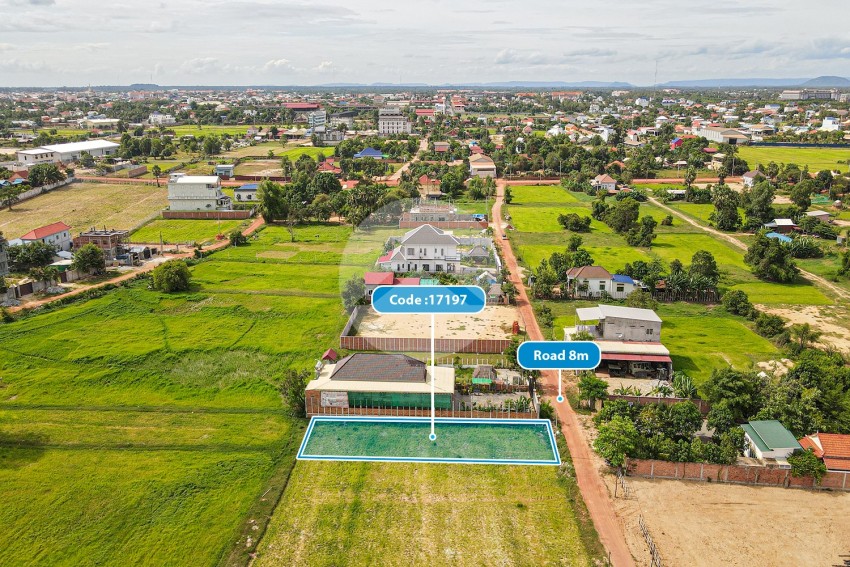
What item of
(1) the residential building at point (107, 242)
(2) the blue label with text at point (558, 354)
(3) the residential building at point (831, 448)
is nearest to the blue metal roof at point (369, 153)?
(1) the residential building at point (107, 242)

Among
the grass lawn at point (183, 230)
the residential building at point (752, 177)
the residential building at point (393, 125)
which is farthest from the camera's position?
the residential building at point (393, 125)

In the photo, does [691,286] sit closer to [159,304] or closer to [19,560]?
[159,304]

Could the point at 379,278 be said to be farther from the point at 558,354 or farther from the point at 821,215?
the point at 821,215

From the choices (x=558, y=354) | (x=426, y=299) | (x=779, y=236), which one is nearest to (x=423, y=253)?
(x=558, y=354)

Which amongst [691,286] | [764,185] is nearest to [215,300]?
[691,286]

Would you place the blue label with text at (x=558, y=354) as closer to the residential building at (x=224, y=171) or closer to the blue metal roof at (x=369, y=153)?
the residential building at (x=224, y=171)

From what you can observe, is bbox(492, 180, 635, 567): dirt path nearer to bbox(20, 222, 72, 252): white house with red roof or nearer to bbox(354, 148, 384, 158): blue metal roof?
bbox(20, 222, 72, 252): white house with red roof

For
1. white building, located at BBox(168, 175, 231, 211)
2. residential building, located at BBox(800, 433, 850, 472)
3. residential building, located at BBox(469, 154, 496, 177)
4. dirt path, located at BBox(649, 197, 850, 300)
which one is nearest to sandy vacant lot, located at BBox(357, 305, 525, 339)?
residential building, located at BBox(800, 433, 850, 472)
